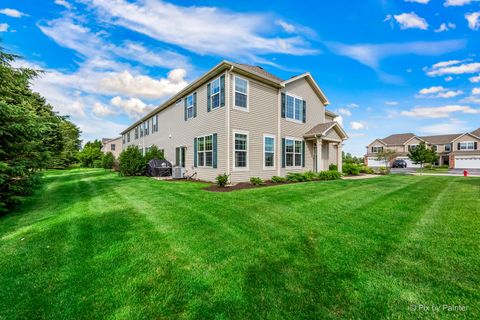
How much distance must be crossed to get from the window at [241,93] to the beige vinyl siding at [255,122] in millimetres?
206

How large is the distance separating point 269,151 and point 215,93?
4.44 metres

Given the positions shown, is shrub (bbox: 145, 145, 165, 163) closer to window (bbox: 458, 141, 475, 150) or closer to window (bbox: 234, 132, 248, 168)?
window (bbox: 234, 132, 248, 168)

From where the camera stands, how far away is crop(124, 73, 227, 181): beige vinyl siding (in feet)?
34.2

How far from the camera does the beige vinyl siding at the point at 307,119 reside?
505 inches

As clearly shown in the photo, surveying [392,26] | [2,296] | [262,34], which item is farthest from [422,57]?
[2,296]

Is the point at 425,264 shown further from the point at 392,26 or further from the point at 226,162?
the point at 392,26

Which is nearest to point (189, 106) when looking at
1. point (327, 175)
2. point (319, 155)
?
point (319, 155)

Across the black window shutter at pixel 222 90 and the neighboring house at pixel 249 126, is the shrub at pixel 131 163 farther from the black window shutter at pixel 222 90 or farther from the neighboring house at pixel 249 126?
the black window shutter at pixel 222 90

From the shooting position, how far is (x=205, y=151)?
11.7m

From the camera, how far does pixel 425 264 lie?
2826 mm

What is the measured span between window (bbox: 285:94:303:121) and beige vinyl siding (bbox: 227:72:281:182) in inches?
46.0

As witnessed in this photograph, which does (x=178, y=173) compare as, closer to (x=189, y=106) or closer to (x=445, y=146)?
(x=189, y=106)

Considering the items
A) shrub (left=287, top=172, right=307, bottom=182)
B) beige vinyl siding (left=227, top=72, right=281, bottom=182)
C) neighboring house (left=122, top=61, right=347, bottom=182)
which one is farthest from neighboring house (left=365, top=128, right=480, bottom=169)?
beige vinyl siding (left=227, top=72, right=281, bottom=182)

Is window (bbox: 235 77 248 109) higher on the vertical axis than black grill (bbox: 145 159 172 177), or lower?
higher
